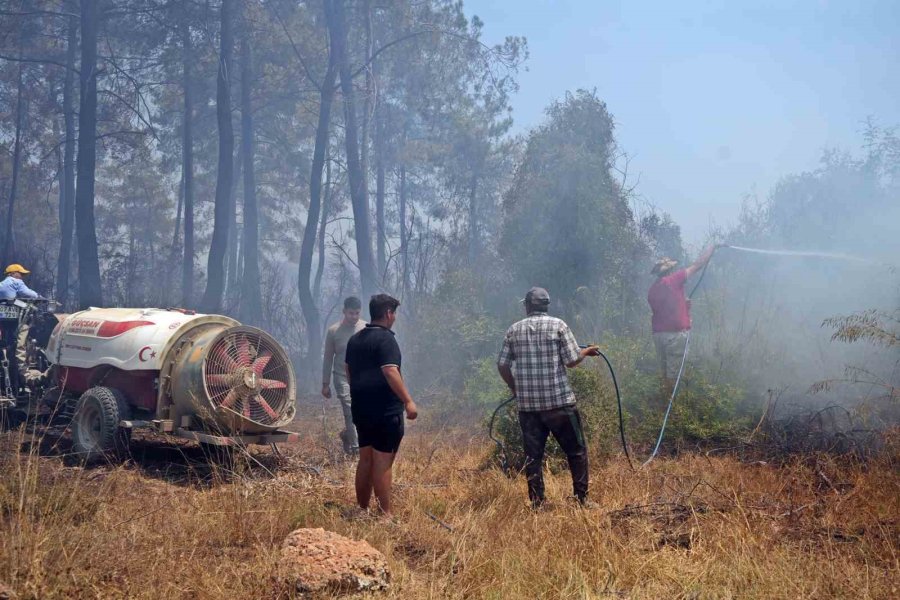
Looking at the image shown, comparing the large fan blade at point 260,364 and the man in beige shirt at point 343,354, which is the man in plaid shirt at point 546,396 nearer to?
the man in beige shirt at point 343,354

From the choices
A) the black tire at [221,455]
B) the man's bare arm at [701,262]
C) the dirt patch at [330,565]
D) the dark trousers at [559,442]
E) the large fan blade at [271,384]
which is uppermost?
the man's bare arm at [701,262]

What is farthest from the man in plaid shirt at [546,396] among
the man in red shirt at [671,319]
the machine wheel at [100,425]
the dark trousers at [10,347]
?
the dark trousers at [10,347]

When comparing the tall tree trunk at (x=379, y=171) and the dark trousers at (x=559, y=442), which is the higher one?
the tall tree trunk at (x=379, y=171)

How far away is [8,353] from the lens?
33.3 ft

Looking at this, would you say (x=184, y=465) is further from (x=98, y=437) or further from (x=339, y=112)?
(x=339, y=112)

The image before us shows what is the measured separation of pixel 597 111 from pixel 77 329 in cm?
950

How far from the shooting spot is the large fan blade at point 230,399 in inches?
303

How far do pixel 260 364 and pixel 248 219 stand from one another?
1628 centimetres

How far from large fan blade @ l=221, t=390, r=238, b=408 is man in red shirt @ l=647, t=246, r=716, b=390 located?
476 centimetres

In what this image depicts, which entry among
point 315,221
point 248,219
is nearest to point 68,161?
point 248,219

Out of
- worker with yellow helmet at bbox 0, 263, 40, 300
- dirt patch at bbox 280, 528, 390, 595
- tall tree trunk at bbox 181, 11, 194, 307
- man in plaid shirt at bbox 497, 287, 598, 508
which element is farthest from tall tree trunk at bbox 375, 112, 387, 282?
dirt patch at bbox 280, 528, 390, 595

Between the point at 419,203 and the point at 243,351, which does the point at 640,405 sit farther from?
the point at 419,203

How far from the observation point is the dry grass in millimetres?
4164

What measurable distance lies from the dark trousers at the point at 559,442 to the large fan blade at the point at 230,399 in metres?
3.09
